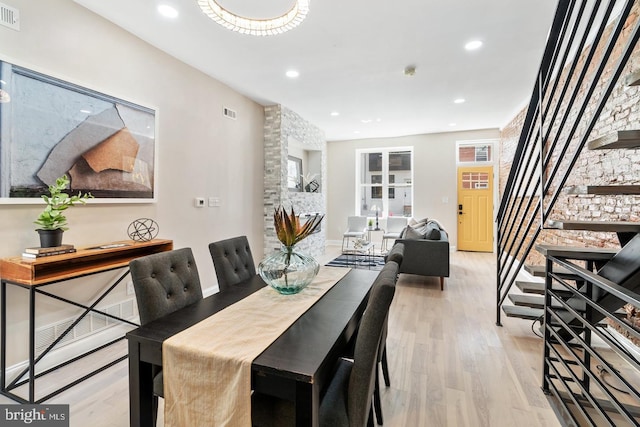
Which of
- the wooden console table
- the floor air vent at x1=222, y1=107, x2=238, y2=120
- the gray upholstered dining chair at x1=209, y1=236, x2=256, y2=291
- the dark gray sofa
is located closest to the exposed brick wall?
the dark gray sofa

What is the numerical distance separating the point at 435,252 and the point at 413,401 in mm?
2514

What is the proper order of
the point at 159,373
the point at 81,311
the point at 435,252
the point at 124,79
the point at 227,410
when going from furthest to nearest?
the point at 435,252, the point at 124,79, the point at 81,311, the point at 159,373, the point at 227,410

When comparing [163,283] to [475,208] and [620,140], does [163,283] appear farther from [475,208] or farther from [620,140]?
[475,208]

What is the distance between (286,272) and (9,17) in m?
2.51

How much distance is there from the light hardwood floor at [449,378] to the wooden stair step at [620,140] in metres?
1.55

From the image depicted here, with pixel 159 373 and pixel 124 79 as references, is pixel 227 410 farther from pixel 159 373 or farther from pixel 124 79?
pixel 124 79

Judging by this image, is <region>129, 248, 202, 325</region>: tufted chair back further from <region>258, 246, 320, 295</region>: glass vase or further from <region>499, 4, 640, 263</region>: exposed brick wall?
<region>499, 4, 640, 263</region>: exposed brick wall

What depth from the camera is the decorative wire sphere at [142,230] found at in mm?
2758

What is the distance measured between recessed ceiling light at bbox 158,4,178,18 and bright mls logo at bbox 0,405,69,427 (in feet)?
9.67

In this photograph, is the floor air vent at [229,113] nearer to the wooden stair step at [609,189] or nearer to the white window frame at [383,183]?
the wooden stair step at [609,189]

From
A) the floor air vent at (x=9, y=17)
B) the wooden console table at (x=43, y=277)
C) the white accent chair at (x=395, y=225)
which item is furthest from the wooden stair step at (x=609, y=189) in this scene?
the white accent chair at (x=395, y=225)

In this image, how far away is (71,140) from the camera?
233cm

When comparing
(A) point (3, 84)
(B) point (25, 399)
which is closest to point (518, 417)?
(B) point (25, 399)

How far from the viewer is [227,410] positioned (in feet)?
3.68
